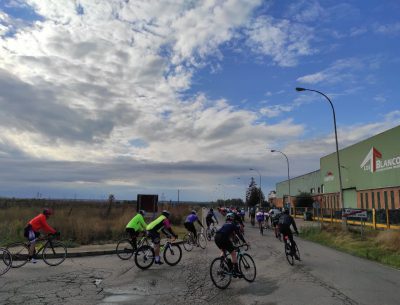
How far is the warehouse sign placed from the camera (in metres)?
40.3

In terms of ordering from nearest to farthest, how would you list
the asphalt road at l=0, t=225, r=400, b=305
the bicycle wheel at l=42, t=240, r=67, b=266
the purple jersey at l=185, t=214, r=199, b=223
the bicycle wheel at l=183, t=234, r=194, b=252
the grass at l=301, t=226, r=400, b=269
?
the asphalt road at l=0, t=225, r=400, b=305 → the bicycle wheel at l=42, t=240, r=67, b=266 → the grass at l=301, t=226, r=400, b=269 → the bicycle wheel at l=183, t=234, r=194, b=252 → the purple jersey at l=185, t=214, r=199, b=223

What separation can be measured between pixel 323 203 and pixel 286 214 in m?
55.6

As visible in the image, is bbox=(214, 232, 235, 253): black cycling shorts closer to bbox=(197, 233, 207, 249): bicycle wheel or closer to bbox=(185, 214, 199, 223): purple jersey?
bbox=(185, 214, 199, 223): purple jersey

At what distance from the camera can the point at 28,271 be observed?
1179cm

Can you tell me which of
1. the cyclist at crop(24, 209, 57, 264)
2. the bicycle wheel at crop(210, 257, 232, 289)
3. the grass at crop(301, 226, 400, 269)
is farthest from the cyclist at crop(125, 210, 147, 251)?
the grass at crop(301, 226, 400, 269)

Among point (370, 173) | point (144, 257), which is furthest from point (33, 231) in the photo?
point (370, 173)

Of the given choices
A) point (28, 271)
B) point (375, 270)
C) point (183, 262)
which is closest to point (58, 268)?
point (28, 271)

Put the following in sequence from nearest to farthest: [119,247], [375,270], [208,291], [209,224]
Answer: [208,291]
[375,270]
[119,247]
[209,224]

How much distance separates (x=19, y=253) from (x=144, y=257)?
4172 mm

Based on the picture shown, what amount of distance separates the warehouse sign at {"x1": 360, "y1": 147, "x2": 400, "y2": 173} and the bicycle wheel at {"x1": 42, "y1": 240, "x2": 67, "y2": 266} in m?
34.8

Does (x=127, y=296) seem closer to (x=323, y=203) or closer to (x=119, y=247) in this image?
(x=119, y=247)

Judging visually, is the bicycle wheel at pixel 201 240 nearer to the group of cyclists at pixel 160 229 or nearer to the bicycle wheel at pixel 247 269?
the group of cyclists at pixel 160 229

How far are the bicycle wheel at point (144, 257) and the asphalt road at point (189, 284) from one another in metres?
0.23

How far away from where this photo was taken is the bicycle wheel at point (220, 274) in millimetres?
9523
